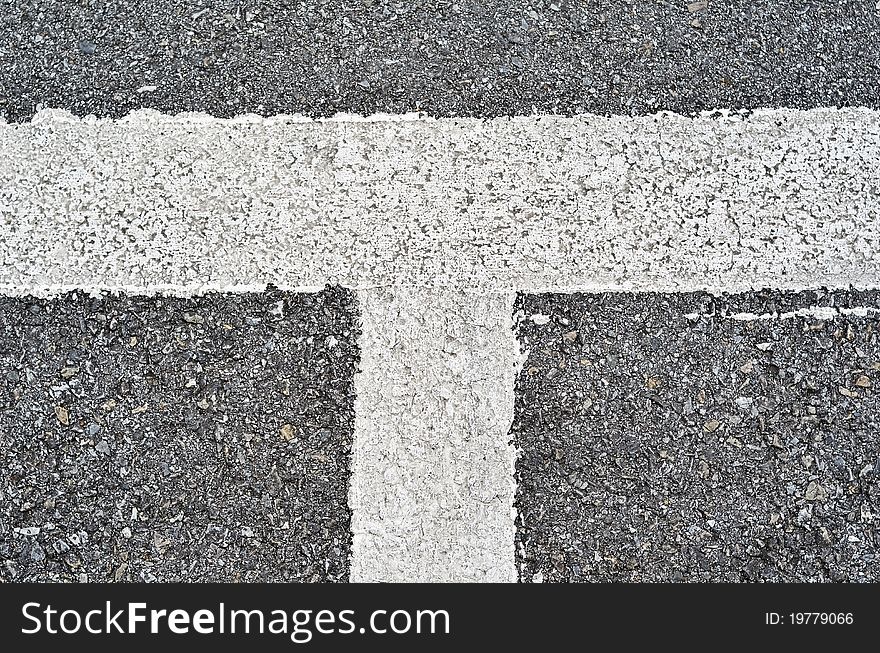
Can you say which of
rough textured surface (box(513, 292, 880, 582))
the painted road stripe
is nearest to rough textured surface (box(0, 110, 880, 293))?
the painted road stripe

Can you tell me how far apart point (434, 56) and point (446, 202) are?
1.63 feet

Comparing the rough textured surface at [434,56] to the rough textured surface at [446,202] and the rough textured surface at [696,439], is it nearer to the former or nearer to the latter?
the rough textured surface at [446,202]

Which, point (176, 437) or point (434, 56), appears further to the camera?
point (434, 56)

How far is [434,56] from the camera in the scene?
2.28 m

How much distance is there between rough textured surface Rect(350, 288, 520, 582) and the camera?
1.98 m

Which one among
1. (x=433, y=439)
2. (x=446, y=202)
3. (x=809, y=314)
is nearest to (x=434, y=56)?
(x=446, y=202)

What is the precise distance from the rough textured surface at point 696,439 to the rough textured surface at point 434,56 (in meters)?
0.66

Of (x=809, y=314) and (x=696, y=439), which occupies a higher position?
(x=809, y=314)

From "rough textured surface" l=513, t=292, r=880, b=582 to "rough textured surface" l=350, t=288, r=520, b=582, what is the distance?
7 centimetres

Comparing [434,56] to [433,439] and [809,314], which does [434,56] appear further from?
[809,314]

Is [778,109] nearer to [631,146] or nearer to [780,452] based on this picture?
[631,146]

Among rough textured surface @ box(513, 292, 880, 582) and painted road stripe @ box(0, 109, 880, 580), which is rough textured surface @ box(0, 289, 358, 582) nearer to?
painted road stripe @ box(0, 109, 880, 580)
